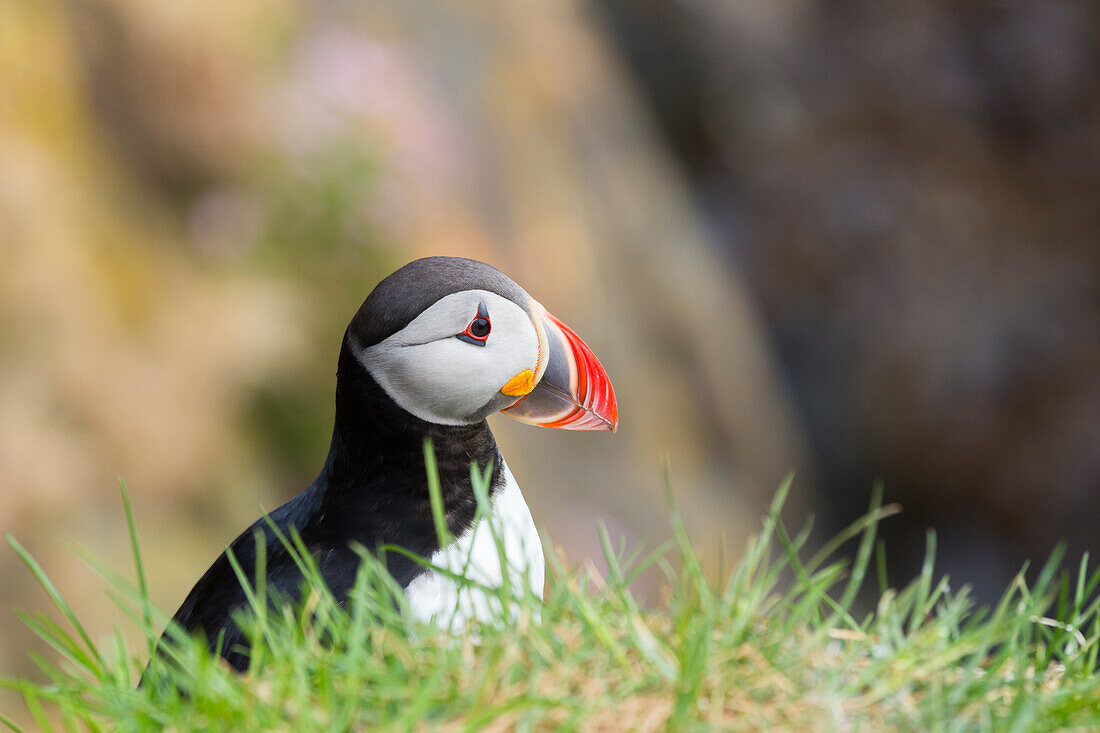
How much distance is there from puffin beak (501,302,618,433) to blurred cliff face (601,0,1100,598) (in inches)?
206

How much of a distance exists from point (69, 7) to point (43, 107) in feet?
1.58

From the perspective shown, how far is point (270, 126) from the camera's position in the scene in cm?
471

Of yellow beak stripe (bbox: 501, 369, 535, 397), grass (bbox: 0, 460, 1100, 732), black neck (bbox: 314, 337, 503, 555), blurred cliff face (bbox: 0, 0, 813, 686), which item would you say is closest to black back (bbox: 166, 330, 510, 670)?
black neck (bbox: 314, 337, 503, 555)

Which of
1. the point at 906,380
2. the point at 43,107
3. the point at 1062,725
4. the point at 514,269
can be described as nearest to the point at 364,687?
the point at 1062,725

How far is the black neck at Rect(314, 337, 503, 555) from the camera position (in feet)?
6.01

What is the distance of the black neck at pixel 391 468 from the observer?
183 cm

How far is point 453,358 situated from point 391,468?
0.88 ft

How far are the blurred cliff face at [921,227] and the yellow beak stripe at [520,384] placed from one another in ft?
17.5

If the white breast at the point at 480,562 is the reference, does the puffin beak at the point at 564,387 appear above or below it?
above

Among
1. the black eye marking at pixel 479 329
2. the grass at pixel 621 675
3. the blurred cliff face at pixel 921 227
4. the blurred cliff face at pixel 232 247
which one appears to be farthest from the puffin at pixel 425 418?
the blurred cliff face at pixel 921 227

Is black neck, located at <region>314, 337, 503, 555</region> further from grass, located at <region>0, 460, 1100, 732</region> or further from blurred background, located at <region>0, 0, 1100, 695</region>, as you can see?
blurred background, located at <region>0, 0, 1100, 695</region>

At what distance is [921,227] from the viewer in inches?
261

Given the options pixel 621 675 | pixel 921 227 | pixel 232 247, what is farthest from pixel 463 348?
pixel 921 227

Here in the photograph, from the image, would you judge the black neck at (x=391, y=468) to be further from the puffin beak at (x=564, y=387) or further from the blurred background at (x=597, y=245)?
the blurred background at (x=597, y=245)
